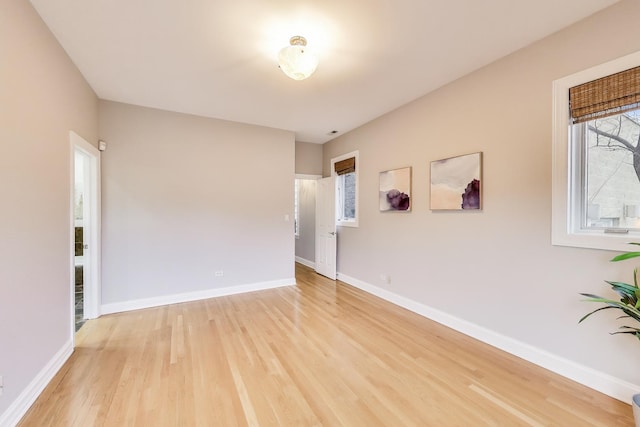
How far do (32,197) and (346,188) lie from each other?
419cm

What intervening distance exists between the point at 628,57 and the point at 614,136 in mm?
537

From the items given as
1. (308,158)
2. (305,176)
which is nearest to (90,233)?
(305,176)

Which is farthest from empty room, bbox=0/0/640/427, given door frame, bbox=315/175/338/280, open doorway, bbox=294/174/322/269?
open doorway, bbox=294/174/322/269

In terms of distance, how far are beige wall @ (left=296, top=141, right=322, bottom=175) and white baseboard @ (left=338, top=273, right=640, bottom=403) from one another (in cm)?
318

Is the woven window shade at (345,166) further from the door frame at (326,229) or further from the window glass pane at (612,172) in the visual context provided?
the window glass pane at (612,172)

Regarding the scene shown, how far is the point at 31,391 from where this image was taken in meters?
1.82

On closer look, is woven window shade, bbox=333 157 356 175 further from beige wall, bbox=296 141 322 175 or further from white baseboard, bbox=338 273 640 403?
white baseboard, bbox=338 273 640 403

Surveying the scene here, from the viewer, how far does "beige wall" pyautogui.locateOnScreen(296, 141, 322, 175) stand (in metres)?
5.39

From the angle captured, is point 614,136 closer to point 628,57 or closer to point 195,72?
point 628,57

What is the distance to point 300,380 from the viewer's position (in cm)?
208

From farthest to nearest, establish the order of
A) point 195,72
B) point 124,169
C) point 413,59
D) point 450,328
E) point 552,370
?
point 124,169, point 450,328, point 195,72, point 413,59, point 552,370

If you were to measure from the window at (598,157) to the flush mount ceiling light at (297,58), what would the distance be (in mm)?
2061

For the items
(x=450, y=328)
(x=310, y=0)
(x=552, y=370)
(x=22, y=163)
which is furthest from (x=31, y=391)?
(x=552, y=370)

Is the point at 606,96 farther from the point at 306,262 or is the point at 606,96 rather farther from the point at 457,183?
the point at 306,262
